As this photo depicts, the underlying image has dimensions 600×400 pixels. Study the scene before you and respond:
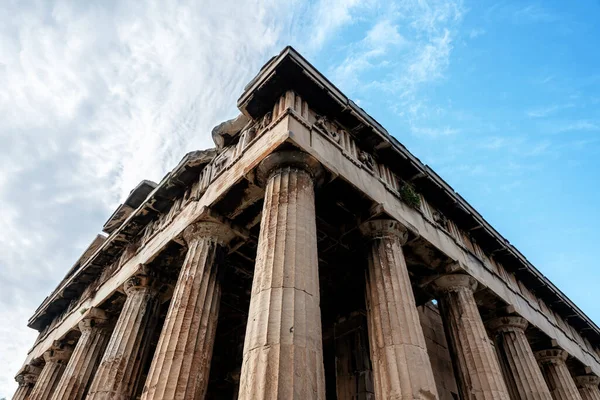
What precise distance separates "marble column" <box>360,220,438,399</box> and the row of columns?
0.08ft

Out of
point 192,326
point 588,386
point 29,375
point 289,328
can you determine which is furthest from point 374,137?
point 29,375

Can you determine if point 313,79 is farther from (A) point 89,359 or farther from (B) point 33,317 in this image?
(B) point 33,317

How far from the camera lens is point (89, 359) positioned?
14078 millimetres

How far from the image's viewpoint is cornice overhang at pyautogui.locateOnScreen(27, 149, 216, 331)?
1374cm

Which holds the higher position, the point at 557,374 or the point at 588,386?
the point at 588,386

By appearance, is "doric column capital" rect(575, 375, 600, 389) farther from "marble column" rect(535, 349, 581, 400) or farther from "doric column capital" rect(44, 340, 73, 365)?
"doric column capital" rect(44, 340, 73, 365)

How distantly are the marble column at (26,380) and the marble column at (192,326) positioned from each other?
596 inches

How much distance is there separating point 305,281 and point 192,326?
143 inches

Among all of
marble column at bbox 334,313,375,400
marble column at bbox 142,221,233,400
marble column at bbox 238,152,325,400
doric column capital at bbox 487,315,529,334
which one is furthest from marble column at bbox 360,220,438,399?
doric column capital at bbox 487,315,529,334

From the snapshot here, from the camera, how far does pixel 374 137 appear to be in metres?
12.5

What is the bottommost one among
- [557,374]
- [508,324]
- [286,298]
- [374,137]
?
[286,298]

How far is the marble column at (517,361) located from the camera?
12.6 metres

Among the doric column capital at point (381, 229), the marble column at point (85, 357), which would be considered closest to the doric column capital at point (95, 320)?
the marble column at point (85, 357)

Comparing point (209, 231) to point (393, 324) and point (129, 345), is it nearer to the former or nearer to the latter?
point (129, 345)
